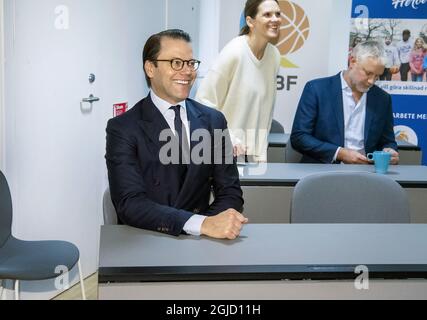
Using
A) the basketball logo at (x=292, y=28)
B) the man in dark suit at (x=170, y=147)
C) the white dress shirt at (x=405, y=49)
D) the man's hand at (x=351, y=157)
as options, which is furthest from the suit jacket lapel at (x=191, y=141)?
the white dress shirt at (x=405, y=49)

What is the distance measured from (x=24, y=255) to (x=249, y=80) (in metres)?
1.45

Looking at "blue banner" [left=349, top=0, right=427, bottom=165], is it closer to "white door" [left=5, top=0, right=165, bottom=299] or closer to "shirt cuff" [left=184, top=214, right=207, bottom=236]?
"white door" [left=5, top=0, right=165, bottom=299]

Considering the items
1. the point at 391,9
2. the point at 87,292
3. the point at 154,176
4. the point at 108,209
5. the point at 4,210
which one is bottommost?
the point at 87,292

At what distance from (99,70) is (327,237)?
6.38 ft

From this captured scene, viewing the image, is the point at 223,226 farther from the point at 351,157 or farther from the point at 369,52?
the point at 369,52

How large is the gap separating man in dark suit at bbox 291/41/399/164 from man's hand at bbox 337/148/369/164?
0.05 metres

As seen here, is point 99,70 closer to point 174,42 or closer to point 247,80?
point 247,80

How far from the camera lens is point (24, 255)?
2.62m

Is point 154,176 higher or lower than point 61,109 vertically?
lower

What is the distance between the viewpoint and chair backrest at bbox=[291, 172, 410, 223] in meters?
2.48

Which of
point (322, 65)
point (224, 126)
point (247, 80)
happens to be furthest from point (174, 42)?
point (322, 65)

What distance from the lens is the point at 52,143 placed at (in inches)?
125

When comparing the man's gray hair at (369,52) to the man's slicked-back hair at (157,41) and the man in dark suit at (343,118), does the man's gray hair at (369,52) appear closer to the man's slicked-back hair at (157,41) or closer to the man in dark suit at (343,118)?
the man in dark suit at (343,118)

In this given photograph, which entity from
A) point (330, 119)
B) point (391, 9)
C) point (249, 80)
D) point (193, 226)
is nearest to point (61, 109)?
point (249, 80)
